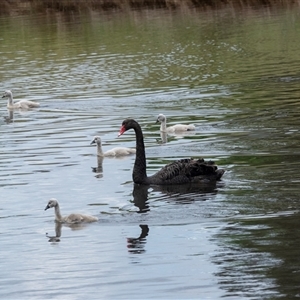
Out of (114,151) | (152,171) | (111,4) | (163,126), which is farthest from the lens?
(111,4)

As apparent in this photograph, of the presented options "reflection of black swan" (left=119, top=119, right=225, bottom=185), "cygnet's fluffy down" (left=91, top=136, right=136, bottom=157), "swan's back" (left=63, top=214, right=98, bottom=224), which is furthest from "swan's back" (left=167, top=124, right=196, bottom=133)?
"swan's back" (left=63, top=214, right=98, bottom=224)

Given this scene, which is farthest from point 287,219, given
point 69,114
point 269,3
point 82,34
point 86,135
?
point 269,3

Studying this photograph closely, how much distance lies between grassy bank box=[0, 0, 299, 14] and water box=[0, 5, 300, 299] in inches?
489

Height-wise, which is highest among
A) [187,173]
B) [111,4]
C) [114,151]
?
[187,173]

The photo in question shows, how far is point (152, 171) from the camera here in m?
17.4

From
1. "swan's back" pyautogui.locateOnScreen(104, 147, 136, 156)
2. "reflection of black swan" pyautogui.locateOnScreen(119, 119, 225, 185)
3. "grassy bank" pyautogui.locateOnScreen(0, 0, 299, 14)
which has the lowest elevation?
"grassy bank" pyautogui.locateOnScreen(0, 0, 299, 14)

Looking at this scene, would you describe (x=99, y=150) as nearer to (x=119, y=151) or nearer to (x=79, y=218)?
(x=119, y=151)

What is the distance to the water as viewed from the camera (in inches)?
451

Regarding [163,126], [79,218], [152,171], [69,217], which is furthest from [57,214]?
[163,126]

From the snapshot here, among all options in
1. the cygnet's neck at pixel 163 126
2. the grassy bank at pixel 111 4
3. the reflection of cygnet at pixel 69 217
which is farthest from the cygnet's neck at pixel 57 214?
the grassy bank at pixel 111 4

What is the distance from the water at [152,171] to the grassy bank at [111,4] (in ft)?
40.8

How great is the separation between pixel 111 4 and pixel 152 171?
119ft

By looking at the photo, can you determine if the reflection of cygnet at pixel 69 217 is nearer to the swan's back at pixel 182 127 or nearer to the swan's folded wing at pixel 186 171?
the swan's folded wing at pixel 186 171

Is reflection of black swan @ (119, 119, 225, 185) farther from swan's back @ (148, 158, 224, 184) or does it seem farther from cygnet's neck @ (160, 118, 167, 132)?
cygnet's neck @ (160, 118, 167, 132)
